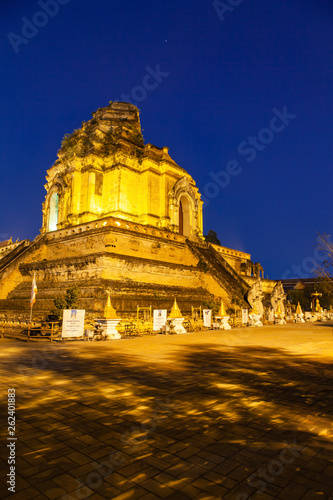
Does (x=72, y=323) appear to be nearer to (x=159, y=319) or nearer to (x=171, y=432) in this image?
(x=159, y=319)

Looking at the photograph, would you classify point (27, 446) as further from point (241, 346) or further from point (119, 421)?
point (241, 346)

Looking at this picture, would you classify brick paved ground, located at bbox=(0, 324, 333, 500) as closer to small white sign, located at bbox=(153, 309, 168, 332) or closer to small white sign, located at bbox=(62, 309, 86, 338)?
small white sign, located at bbox=(62, 309, 86, 338)

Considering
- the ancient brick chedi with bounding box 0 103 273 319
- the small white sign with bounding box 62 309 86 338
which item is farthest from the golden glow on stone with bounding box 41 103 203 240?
the small white sign with bounding box 62 309 86 338

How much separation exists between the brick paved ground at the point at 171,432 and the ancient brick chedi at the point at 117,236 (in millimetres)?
10081

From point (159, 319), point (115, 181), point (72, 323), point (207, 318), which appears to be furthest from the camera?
point (115, 181)

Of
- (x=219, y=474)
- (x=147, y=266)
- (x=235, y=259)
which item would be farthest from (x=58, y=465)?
(x=235, y=259)

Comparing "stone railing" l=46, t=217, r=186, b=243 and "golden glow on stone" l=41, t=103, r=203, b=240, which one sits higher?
"golden glow on stone" l=41, t=103, r=203, b=240

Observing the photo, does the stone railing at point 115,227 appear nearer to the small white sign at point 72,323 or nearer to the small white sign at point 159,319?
→ the small white sign at point 159,319

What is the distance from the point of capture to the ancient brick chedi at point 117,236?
18.0 m

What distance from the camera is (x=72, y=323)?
11.6 metres

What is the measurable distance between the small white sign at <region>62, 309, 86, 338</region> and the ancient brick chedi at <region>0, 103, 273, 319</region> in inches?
124

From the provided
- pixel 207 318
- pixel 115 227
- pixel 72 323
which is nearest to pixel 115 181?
pixel 115 227

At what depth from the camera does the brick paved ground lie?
243 centimetres

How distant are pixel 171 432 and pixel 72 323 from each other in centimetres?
892
